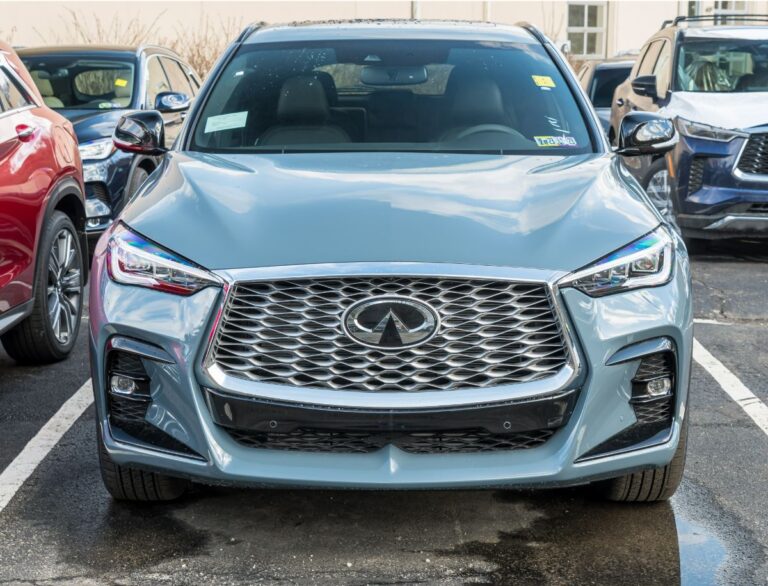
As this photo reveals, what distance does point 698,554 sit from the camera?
12.7ft

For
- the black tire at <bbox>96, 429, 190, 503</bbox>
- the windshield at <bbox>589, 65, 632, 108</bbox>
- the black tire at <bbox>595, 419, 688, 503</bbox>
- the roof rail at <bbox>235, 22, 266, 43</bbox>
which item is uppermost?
the roof rail at <bbox>235, 22, 266, 43</bbox>

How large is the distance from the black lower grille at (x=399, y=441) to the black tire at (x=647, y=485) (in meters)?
0.61

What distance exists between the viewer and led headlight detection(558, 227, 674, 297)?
371 cm

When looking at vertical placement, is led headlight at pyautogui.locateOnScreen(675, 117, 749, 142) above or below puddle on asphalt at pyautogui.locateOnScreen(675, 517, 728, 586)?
below

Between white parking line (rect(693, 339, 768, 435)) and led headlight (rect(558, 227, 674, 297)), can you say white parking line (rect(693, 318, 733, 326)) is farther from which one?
led headlight (rect(558, 227, 674, 297))

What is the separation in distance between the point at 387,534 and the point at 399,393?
64 cm

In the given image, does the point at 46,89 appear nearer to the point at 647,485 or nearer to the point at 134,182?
the point at 134,182

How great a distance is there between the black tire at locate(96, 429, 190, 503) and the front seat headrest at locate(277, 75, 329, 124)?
1.68 m

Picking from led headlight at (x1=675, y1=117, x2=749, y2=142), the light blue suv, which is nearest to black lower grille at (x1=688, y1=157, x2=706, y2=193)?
led headlight at (x1=675, y1=117, x2=749, y2=142)

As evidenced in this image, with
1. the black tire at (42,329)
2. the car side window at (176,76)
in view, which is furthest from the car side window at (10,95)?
the car side window at (176,76)

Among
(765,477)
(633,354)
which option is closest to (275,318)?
(633,354)

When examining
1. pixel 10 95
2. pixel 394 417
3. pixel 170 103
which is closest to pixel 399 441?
pixel 394 417

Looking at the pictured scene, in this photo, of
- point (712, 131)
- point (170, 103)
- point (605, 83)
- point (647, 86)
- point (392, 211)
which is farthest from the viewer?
point (605, 83)

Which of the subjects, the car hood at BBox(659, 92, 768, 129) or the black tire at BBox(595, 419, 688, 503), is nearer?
the black tire at BBox(595, 419, 688, 503)
